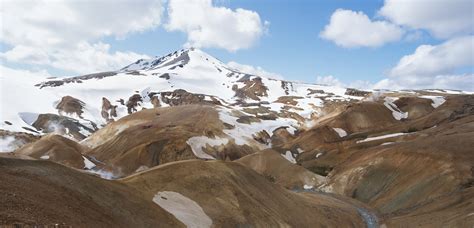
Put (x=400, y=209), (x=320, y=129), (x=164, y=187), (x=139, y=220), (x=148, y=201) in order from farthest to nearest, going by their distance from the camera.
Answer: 1. (x=320, y=129)
2. (x=400, y=209)
3. (x=164, y=187)
4. (x=148, y=201)
5. (x=139, y=220)

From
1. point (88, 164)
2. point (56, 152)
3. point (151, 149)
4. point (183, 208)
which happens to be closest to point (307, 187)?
point (151, 149)

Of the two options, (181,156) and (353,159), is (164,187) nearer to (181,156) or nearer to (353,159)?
(353,159)

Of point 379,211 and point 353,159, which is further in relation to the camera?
point 353,159

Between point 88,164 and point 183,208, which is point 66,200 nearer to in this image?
point 183,208

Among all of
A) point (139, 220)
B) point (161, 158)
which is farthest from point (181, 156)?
point (139, 220)

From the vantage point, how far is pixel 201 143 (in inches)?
7136

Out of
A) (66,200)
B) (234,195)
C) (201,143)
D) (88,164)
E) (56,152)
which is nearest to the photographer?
(66,200)

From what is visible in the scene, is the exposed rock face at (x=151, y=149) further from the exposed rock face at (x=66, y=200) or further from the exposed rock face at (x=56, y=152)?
the exposed rock face at (x=66, y=200)

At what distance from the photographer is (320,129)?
193m

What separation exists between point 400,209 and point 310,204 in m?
19.5

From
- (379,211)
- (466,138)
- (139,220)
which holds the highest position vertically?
(466,138)

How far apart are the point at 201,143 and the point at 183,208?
424ft

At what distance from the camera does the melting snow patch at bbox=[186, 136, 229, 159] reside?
174500 mm

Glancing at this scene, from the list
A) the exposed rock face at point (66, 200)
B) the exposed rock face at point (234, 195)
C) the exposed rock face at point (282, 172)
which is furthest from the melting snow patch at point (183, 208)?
the exposed rock face at point (282, 172)
